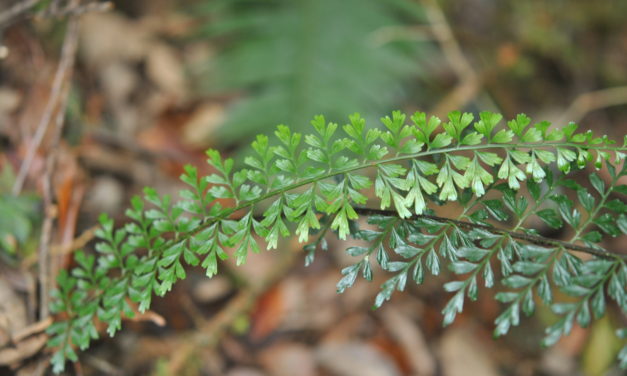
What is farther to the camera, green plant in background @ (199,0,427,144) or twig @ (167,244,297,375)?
green plant in background @ (199,0,427,144)

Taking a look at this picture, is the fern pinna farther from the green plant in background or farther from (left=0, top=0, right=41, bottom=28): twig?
the green plant in background

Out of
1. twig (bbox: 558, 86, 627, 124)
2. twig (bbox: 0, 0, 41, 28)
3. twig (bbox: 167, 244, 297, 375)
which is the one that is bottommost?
twig (bbox: 167, 244, 297, 375)

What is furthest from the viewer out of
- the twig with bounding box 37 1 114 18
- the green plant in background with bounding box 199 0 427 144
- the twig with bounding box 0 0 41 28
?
the green plant in background with bounding box 199 0 427 144

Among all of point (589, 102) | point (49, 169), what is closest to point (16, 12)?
point (49, 169)

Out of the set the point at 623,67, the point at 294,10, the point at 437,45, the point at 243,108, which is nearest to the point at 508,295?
the point at 243,108

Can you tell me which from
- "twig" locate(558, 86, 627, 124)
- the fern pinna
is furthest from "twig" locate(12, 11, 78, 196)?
"twig" locate(558, 86, 627, 124)

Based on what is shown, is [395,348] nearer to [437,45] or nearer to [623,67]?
[437,45]

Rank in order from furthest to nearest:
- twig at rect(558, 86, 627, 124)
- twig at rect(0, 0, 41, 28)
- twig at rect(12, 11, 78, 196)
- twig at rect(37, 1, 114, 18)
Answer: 1. twig at rect(558, 86, 627, 124)
2. twig at rect(12, 11, 78, 196)
3. twig at rect(0, 0, 41, 28)
4. twig at rect(37, 1, 114, 18)

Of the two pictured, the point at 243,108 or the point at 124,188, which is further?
the point at 243,108
